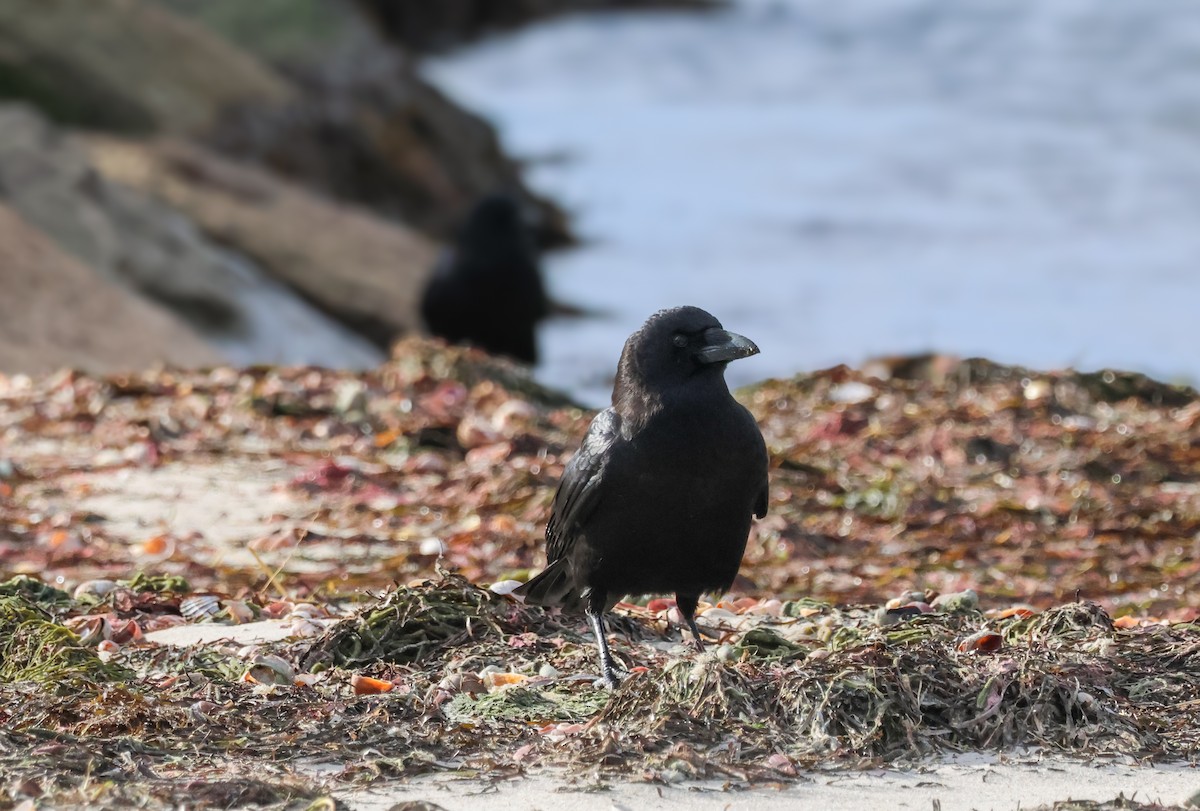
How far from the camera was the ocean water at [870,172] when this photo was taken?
18.8 metres

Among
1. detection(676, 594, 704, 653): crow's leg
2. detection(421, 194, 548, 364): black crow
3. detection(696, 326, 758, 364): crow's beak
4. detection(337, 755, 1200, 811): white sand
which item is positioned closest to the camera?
detection(337, 755, 1200, 811): white sand

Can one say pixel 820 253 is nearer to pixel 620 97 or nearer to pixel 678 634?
pixel 620 97

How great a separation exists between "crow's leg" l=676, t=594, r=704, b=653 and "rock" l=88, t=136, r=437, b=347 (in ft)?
37.0

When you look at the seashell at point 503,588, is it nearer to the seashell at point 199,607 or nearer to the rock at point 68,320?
the seashell at point 199,607

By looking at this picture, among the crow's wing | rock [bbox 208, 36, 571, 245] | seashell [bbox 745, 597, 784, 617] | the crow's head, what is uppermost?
rock [bbox 208, 36, 571, 245]

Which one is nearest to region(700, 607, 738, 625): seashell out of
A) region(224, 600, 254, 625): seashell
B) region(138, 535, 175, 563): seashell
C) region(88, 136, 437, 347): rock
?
region(224, 600, 254, 625): seashell

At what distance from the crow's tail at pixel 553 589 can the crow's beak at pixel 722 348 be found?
76cm

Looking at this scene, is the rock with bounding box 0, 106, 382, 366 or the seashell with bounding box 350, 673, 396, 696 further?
the rock with bounding box 0, 106, 382, 366

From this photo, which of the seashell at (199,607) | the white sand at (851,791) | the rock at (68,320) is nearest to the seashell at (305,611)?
the seashell at (199,607)

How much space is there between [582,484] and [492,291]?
28.2 ft

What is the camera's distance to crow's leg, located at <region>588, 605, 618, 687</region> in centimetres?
436

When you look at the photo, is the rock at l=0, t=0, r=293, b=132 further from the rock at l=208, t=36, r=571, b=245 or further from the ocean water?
the ocean water

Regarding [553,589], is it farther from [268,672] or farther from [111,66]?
[111,66]

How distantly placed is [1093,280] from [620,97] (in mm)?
12820
